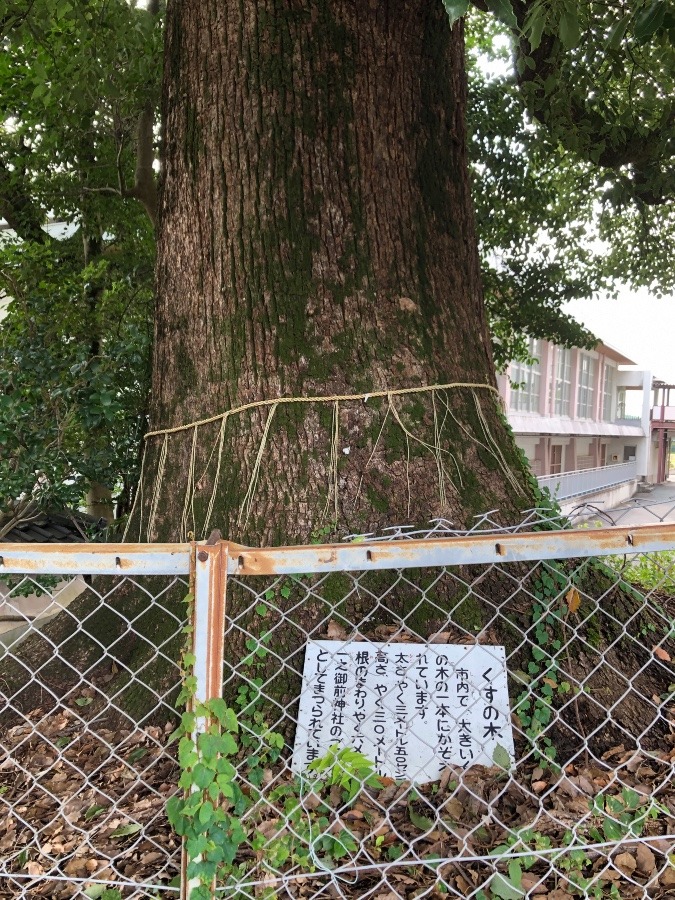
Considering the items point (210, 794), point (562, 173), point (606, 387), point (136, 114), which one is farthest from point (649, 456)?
point (210, 794)

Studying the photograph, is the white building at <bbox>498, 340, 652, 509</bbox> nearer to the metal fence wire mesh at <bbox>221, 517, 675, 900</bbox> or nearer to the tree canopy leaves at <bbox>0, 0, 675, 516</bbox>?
the tree canopy leaves at <bbox>0, 0, 675, 516</bbox>

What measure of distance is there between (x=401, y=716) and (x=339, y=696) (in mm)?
223

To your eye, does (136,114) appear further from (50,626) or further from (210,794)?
(210,794)

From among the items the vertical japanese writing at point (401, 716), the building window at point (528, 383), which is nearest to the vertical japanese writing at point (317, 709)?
the vertical japanese writing at point (401, 716)

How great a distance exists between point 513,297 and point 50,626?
6.43 meters

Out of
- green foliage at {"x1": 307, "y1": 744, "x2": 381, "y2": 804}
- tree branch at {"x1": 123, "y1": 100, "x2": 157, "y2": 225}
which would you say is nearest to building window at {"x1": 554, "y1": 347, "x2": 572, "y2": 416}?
tree branch at {"x1": 123, "y1": 100, "x2": 157, "y2": 225}

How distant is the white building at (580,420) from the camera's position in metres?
18.8

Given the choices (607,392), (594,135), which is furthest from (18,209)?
(607,392)

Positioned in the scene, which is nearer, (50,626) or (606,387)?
(50,626)

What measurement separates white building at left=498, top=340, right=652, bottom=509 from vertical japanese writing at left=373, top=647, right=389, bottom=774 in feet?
26.8

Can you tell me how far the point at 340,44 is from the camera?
120 inches

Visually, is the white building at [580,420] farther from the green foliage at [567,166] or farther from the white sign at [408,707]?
the white sign at [408,707]

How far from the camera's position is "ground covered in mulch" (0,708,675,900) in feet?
6.19

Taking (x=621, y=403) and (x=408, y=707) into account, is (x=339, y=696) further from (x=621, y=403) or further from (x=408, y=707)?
(x=621, y=403)
